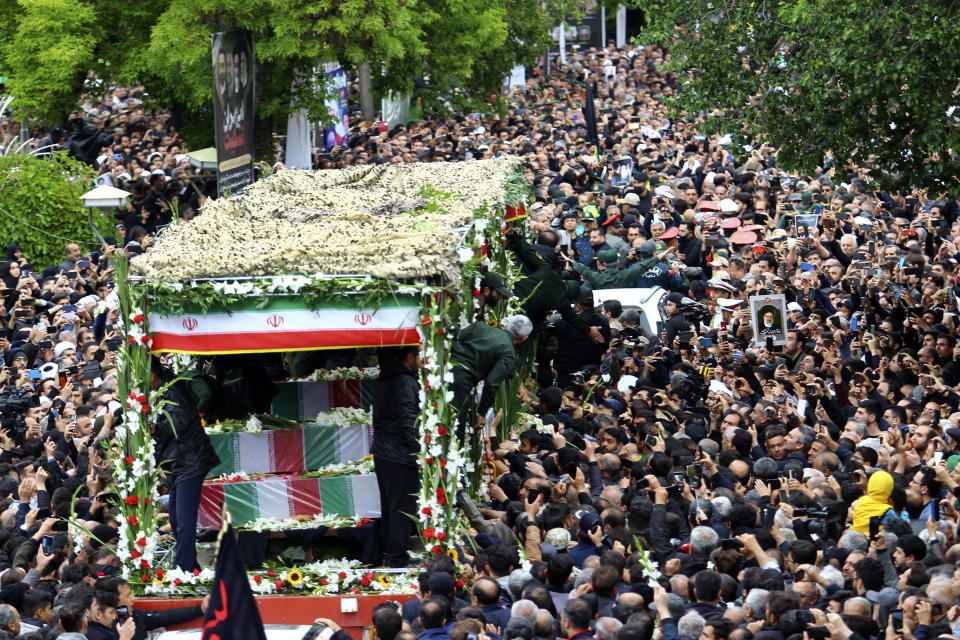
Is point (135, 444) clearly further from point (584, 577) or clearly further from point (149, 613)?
point (584, 577)

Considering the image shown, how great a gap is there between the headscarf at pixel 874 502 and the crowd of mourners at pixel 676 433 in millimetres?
20

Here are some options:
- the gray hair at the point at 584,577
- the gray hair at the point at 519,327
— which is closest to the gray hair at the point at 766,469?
the gray hair at the point at 584,577

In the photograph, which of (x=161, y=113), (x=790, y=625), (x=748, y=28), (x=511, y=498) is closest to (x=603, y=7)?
(x=161, y=113)

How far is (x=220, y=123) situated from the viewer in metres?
19.9

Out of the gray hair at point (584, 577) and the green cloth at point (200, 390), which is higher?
the green cloth at point (200, 390)

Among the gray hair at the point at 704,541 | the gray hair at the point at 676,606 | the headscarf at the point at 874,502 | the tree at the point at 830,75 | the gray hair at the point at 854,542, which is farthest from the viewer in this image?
the tree at the point at 830,75

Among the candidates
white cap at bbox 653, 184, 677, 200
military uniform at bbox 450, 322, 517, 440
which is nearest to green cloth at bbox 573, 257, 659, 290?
white cap at bbox 653, 184, 677, 200

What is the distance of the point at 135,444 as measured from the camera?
34.8ft

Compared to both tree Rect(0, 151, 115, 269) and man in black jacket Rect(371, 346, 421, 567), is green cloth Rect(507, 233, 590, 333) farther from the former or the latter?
tree Rect(0, 151, 115, 269)

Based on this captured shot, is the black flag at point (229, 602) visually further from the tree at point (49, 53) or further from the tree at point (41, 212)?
the tree at point (49, 53)

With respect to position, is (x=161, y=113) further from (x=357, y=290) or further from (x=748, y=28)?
(x=357, y=290)

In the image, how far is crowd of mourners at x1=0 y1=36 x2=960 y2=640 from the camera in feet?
29.0

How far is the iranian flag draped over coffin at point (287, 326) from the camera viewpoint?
406 inches

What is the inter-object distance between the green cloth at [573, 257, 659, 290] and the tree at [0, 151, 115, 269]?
1025cm
